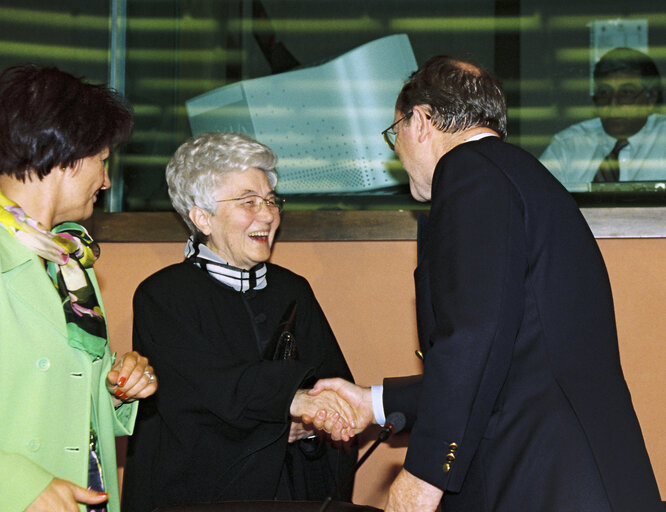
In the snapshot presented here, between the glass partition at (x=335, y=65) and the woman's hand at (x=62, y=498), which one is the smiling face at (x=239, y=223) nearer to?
the glass partition at (x=335, y=65)

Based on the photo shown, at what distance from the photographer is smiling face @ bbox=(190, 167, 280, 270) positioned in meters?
2.50

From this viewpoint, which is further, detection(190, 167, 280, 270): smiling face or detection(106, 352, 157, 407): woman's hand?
detection(190, 167, 280, 270): smiling face

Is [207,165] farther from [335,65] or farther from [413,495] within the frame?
[413,495]

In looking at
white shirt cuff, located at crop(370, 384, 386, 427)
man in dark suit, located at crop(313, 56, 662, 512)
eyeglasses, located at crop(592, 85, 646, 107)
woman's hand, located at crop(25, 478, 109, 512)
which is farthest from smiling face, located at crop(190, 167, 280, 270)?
eyeglasses, located at crop(592, 85, 646, 107)

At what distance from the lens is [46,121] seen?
175 cm

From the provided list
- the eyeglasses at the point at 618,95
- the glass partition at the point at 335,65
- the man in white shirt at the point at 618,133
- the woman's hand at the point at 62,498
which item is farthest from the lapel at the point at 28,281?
the eyeglasses at the point at 618,95

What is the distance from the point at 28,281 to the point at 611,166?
2149mm

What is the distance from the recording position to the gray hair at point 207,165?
8.31 ft

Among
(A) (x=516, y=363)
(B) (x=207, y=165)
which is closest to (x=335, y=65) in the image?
(B) (x=207, y=165)

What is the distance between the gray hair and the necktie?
1233 mm

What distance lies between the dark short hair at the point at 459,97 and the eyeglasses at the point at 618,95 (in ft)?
4.37

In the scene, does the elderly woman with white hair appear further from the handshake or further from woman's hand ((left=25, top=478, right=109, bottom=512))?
woman's hand ((left=25, top=478, right=109, bottom=512))

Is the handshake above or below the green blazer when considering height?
→ below

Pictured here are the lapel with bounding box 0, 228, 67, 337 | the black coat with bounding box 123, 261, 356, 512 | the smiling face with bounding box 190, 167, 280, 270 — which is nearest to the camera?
the lapel with bounding box 0, 228, 67, 337
